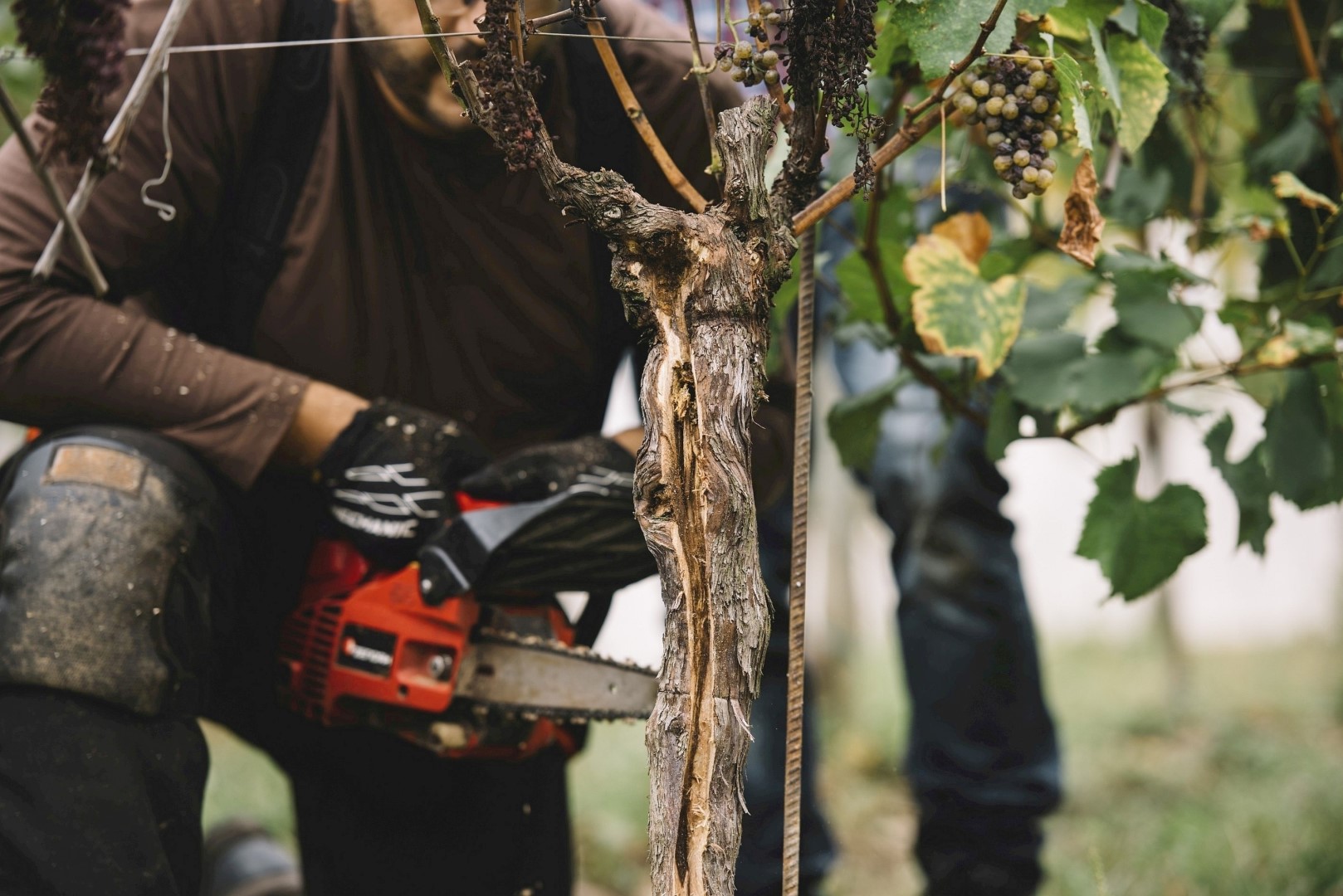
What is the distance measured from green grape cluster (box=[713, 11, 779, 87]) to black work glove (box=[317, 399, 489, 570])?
620 mm

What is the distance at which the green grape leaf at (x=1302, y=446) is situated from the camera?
136cm

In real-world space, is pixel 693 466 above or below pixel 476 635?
above

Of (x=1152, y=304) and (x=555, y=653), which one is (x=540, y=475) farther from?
(x=1152, y=304)

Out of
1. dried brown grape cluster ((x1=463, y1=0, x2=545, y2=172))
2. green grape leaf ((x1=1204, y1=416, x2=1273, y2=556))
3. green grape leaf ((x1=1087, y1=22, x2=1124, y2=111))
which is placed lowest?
green grape leaf ((x1=1204, y1=416, x2=1273, y2=556))

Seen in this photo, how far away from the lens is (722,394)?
855 mm

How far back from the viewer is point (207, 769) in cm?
125

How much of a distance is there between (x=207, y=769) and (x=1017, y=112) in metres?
1.03

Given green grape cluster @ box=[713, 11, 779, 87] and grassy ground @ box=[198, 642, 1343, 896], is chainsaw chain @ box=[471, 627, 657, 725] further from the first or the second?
green grape cluster @ box=[713, 11, 779, 87]

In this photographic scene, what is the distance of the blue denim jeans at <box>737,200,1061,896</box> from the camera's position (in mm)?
2023

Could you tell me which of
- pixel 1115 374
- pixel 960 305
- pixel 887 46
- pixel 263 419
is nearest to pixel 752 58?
pixel 887 46

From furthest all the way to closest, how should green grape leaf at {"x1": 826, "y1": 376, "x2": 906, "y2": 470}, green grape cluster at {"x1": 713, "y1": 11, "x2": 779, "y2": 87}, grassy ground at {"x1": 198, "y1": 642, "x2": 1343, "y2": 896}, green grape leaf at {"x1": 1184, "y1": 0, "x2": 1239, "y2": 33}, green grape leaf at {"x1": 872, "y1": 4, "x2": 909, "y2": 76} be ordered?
grassy ground at {"x1": 198, "y1": 642, "x2": 1343, "y2": 896} → green grape leaf at {"x1": 826, "y1": 376, "x2": 906, "y2": 470} → green grape leaf at {"x1": 1184, "y1": 0, "x2": 1239, "y2": 33} → green grape leaf at {"x1": 872, "y1": 4, "x2": 909, "y2": 76} → green grape cluster at {"x1": 713, "y1": 11, "x2": 779, "y2": 87}

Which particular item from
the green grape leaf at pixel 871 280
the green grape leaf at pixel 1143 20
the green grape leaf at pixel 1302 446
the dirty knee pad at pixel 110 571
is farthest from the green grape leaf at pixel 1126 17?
the dirty knee pad at pixel 110 571

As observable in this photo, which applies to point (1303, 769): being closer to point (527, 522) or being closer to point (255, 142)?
point (527, 522)

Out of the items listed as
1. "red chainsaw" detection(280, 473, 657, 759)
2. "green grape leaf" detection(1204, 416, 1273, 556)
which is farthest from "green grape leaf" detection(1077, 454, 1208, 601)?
"red chainsaw" detection(280, 473, 657, 759)
